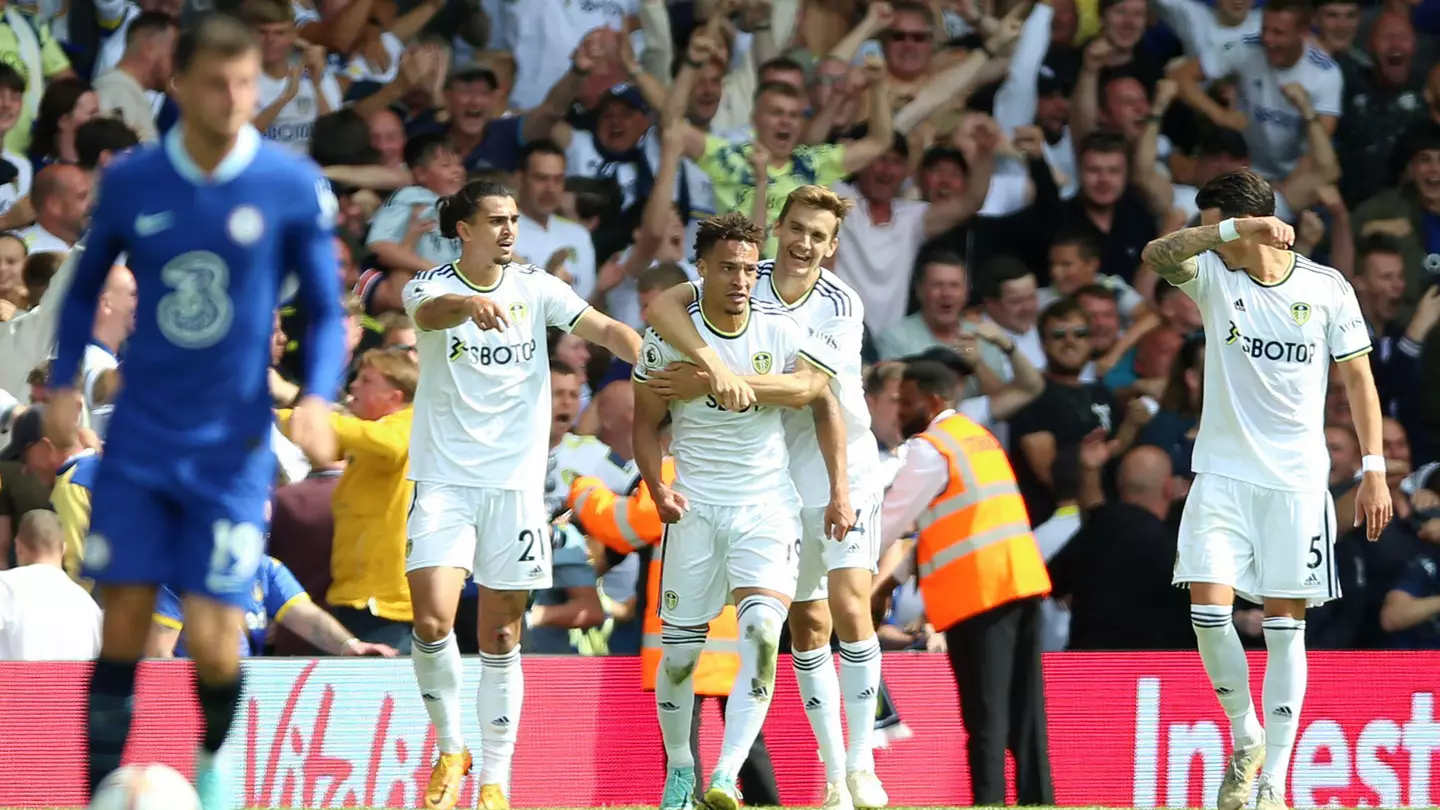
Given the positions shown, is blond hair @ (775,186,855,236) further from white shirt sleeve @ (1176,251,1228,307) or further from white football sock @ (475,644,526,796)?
white football sock @ (475,644,526,796)

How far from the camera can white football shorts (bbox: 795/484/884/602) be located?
354 inches

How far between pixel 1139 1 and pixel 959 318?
3223 millimetres

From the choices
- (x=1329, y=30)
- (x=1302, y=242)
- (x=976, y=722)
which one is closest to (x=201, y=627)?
(x=976, y=722)

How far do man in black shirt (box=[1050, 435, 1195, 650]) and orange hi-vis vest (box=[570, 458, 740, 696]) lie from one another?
2.87m

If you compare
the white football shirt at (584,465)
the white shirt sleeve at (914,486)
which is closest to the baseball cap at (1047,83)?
the white football shirt at (584,465)

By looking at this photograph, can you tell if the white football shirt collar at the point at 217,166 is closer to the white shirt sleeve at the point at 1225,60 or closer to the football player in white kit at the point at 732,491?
the football player in white kit at the point at 732,491

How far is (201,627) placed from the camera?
5.81 meters

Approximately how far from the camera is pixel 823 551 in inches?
356

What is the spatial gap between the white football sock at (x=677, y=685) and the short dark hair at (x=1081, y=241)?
650 centimetres

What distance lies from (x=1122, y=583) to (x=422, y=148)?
5.25 metres

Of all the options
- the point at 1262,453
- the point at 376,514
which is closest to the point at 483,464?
the point at 376,514

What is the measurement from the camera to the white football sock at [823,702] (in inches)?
337

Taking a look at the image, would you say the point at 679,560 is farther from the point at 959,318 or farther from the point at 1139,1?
the point at 1139,1

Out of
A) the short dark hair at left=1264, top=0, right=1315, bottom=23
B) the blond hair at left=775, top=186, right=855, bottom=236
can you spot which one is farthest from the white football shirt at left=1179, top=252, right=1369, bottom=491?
the short dark hair at left=1264, top=0, right=1315, bottom=23
